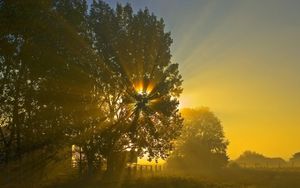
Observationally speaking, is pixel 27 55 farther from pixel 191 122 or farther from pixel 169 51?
pixel 191 122

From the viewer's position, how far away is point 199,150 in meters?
109

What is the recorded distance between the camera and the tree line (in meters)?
45.8

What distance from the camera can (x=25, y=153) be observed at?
4969 centimetres

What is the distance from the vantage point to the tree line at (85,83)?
45.8 m

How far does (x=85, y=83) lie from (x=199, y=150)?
207 ft

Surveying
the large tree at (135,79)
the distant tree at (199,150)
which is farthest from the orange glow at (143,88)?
the distant tree at (199,150)

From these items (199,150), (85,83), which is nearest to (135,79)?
(85,83)

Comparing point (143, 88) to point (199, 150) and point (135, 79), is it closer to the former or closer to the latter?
point (135, 79)

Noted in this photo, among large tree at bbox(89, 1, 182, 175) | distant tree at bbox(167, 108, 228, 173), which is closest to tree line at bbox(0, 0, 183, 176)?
large tree at bbox(89, 1, 182, 175)

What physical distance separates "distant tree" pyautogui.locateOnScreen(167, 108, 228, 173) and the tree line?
1985 inches

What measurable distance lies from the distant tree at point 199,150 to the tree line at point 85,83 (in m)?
50.4

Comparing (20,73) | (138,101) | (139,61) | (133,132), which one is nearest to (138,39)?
(139,61)

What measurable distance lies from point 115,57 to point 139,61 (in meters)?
2.68

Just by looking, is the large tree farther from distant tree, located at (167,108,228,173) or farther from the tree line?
distant tree, located at (167,108,228,173)
